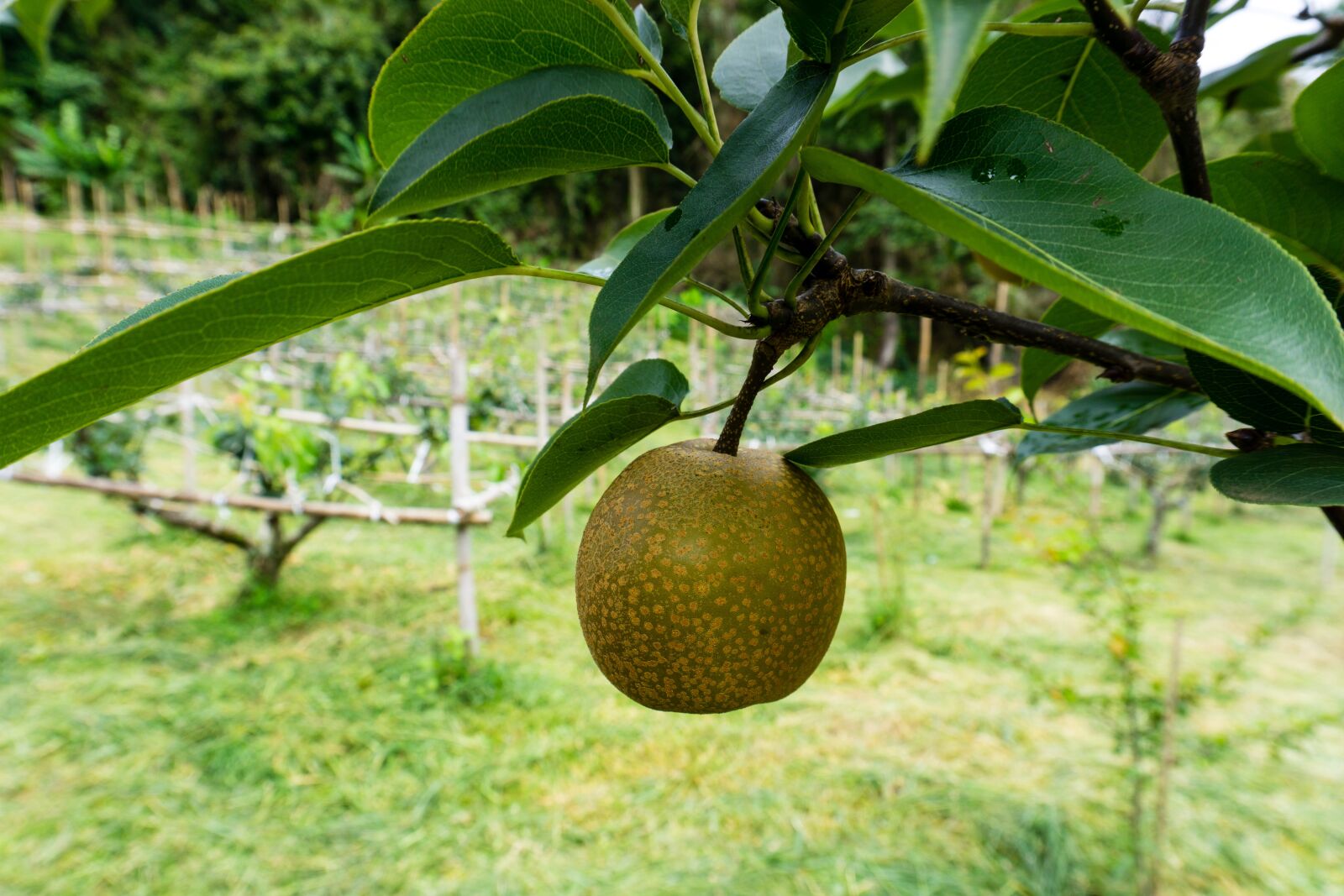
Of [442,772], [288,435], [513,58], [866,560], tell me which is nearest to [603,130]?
[513,58]

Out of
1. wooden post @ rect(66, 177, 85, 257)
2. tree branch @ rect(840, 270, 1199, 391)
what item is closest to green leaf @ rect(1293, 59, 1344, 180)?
tree branch @ rect(840, 270, 1199, 391)

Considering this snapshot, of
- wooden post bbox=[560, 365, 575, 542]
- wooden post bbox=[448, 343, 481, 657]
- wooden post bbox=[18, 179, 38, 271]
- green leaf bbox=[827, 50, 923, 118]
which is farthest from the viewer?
wooden post bbox=[18, 179, 38, 271]

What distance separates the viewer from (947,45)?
132 mm

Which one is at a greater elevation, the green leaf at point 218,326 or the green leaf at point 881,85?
the green leaf at point 881,85

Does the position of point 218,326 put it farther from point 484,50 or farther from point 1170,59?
point 1170,59

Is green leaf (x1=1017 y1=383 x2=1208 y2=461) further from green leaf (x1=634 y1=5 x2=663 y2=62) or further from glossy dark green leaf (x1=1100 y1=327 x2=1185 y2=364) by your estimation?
green leaf (x1=634 y1=5 x2=663 y2=62)

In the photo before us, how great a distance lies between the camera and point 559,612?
10.6 feet

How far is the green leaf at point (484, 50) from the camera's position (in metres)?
0.29

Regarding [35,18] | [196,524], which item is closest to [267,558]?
[196,524]

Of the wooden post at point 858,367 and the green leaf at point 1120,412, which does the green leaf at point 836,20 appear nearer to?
the green leaf at point 1120,412

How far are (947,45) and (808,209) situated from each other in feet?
0.58

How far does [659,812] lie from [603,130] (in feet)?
6.92

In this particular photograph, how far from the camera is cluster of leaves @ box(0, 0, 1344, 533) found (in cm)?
20

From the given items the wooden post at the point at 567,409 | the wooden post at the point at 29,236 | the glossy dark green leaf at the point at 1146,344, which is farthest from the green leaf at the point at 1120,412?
the wooden post at the point at 29,236
